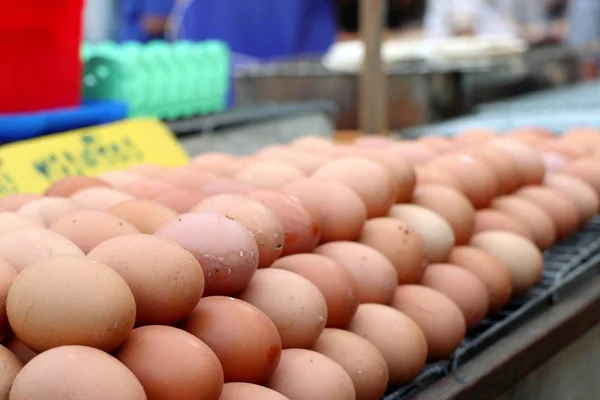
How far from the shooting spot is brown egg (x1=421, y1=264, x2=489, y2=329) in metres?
1.44

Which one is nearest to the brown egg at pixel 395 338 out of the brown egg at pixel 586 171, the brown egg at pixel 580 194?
the brown egg at pixel 580 194

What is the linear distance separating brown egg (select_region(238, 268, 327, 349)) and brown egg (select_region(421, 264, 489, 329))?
381mm

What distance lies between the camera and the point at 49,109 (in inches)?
91.0

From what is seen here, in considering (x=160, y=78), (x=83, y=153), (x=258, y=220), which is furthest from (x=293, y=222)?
(x=160, y=78)

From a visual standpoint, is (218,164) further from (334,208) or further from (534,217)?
(534,217)

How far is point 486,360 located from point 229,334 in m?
0.47

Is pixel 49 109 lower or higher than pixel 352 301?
higher

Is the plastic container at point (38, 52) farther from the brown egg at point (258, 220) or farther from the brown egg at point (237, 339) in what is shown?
the brown egg at point (237, 339)

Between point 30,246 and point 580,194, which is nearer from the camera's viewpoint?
point 30,246

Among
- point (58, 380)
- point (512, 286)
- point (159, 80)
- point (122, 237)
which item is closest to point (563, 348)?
point (512, 286)

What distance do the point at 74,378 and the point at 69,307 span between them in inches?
3.4

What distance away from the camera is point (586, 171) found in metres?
2.07

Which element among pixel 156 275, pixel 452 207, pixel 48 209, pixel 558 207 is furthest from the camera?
pixel 558 207

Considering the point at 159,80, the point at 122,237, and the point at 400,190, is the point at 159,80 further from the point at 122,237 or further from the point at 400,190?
the point at 122,237
